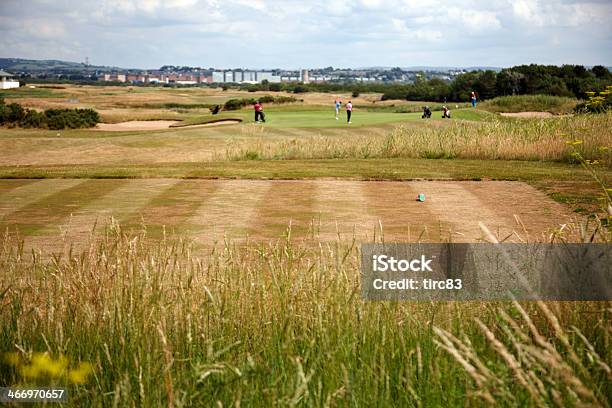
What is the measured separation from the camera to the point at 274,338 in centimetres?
493

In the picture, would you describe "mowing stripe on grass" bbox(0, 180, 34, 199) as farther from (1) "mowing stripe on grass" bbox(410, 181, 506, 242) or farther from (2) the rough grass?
(2) the rough grass

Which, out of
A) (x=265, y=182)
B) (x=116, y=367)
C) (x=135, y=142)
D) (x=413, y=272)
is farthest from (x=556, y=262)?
(x=135, y=142)

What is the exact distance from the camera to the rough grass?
5593 centimetres

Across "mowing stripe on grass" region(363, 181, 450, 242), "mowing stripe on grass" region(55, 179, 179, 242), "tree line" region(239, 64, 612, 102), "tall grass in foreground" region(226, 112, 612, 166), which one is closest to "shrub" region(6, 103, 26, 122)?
"tall grass in foreground" region(226, 112, 612, 166)

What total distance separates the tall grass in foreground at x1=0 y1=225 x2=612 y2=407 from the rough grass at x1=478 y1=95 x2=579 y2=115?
5258 cm

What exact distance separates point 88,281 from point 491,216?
726 centimetres

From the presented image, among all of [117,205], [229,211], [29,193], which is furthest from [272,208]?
[29,193]

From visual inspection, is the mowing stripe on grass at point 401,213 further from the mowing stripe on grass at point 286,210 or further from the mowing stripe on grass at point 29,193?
the mowing stripe on grass at point 29,193
